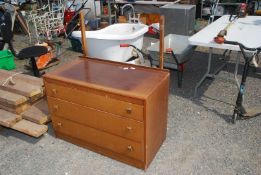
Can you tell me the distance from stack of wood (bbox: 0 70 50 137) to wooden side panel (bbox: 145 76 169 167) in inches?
59.8

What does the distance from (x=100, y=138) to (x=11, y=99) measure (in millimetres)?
1472

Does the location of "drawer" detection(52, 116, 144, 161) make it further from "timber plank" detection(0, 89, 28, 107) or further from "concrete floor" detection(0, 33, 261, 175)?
"timber plank" detection(0, 89, 28, 107)

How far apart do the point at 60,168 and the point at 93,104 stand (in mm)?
954

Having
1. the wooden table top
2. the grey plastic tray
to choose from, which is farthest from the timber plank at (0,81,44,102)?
the grey plastic tray

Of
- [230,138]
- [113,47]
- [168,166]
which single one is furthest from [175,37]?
[168,166]

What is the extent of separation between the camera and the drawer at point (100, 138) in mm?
2891

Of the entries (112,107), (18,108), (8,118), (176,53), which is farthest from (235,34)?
(8,118)

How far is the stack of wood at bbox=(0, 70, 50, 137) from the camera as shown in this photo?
3.54m

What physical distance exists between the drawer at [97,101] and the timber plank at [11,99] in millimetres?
632

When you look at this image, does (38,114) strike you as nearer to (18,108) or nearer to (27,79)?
(18,108)

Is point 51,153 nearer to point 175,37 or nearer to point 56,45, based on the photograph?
point 175,37

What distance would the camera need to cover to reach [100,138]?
10.2ft

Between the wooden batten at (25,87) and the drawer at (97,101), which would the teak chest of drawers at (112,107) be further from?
the wooden batten at (25,87)

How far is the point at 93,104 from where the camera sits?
2.89 m
